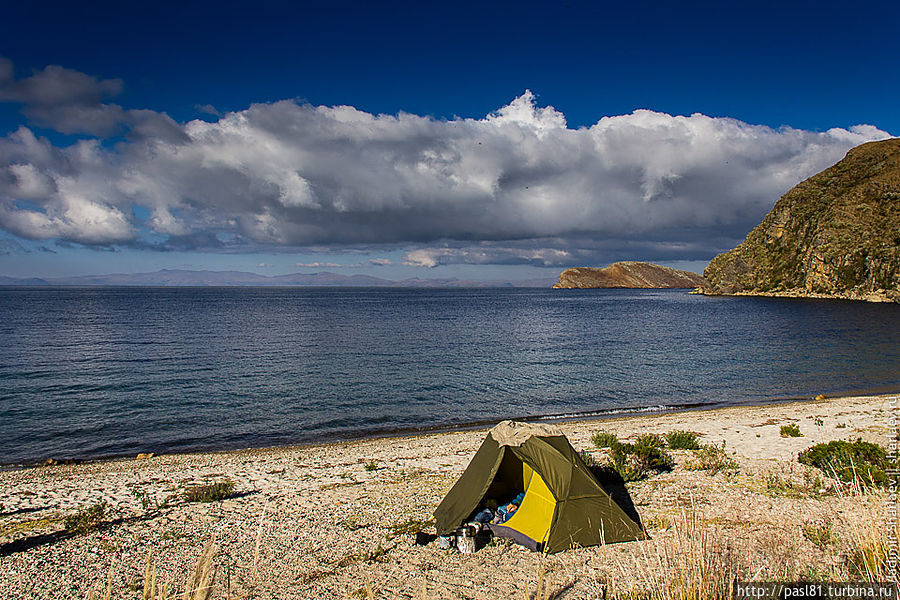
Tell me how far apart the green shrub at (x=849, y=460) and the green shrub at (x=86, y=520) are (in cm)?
1729

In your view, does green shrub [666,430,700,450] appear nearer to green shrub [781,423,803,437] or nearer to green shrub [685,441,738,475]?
green shrub [685,441,738,475]

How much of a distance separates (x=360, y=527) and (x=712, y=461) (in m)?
10.4

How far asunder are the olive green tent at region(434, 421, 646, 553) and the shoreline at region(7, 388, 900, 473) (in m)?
8.69

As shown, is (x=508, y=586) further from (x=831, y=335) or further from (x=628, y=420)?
(x=831, y=335)

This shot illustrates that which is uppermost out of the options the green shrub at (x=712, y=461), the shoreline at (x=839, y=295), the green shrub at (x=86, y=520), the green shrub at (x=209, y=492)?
the shoreline at (x=839, y=295)

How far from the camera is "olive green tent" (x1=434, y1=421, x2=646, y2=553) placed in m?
10.2

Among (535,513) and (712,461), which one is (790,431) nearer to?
(712,461)

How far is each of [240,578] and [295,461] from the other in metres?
8.88

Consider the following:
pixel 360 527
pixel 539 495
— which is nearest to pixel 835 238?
pixel 539 495

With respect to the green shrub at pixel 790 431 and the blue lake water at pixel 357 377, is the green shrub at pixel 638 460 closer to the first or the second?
the green shrub at pixel 790 431

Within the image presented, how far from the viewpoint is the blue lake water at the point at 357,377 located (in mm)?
24094

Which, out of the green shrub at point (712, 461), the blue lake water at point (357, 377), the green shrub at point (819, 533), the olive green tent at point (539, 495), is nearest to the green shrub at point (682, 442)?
the green shrub at point (712, 461)

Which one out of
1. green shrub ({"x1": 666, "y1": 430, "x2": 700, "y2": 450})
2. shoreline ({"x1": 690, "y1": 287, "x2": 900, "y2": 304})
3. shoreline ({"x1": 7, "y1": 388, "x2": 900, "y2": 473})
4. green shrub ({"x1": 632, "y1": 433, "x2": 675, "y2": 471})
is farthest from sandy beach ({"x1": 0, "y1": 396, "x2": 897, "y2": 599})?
shoreline ({"x1": 690, "y1": 287, "x2": 900, "y2": 304})

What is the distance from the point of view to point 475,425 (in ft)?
82.6
